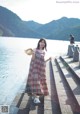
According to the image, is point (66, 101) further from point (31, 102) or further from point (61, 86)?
point (61, 86)

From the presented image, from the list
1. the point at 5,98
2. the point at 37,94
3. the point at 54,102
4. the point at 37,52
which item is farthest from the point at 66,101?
the point at 5,98

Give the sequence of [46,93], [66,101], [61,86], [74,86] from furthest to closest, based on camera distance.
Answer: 1. [61,86]
2. [74,86]
3. [46,93]
4. [66,101]

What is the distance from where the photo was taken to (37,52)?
9102mm

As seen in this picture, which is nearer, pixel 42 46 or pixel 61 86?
pixel 42 46

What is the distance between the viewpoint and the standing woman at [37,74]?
9062mm

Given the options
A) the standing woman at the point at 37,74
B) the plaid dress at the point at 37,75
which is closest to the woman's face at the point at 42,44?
the standing woman at the point at 37,74

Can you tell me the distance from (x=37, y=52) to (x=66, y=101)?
67.9 inches

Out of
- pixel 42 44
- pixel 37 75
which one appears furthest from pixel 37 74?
pixel 42 44

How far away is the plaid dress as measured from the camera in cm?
909

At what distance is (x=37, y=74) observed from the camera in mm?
9180

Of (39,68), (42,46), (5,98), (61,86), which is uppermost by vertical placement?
(42,46)

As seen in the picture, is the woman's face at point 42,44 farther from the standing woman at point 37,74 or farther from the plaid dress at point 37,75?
the plaid dress at point 37,75

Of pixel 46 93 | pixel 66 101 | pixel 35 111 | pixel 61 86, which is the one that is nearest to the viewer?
pixel 35 111

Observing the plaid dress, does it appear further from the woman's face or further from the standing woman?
the woman's face
